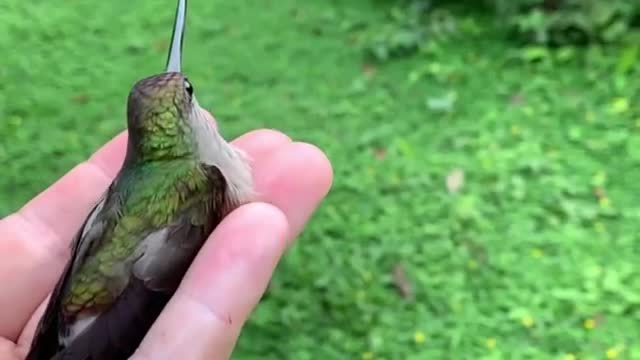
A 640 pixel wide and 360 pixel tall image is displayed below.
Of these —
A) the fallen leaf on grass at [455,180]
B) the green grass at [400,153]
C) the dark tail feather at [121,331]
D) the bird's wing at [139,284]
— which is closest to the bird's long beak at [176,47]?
the bird's wing at [139,284]

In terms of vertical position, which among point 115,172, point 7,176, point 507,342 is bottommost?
point 507,342

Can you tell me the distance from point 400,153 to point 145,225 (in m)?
1.49

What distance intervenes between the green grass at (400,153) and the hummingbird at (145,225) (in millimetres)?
888

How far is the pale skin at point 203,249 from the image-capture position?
4.59 feet

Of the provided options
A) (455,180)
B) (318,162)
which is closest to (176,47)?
(318,162)

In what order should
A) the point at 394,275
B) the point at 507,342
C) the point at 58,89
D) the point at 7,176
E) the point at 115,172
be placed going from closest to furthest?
the point at 115,172 < the point at 507,342 < the point at 394,275 < the point at 7,176 < the point at 58,89

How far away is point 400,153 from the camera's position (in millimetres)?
2977

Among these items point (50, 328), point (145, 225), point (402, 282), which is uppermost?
point (145, 225)

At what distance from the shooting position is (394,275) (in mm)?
→ 2615

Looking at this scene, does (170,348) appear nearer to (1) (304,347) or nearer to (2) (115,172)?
(2) (115,172)

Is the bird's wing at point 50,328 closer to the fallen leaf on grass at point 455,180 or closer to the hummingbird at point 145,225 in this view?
the hummingbird at point 145,225

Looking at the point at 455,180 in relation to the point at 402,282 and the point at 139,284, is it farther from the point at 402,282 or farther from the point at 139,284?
the point at 139,284

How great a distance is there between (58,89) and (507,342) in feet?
5.08

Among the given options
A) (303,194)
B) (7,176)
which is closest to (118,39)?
(7,176)
